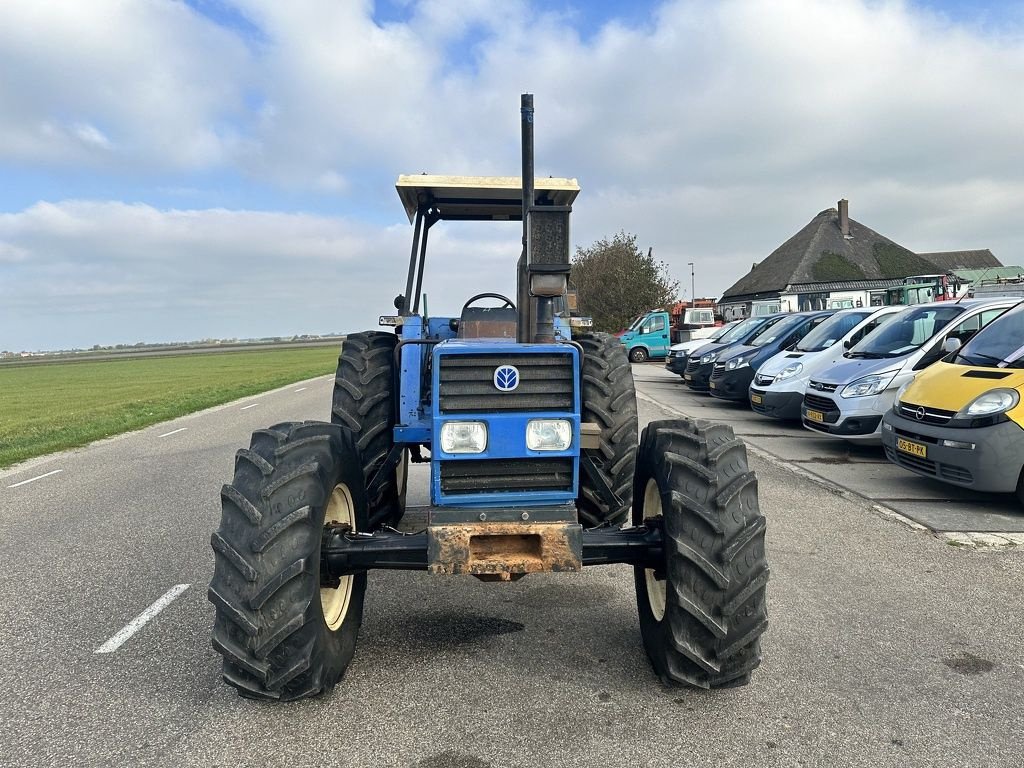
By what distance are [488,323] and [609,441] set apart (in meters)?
1.44

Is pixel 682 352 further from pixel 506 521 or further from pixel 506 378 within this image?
pixel 506 521

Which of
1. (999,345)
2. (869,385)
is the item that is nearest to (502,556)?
(999,345)

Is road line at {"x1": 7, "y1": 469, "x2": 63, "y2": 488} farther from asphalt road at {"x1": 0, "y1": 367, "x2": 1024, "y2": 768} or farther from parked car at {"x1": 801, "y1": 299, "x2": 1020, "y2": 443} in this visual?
parked car at {"x1": 801, "y1": 299, "x2": 1020, "y2": 443}

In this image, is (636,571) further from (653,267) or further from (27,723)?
(653,267)

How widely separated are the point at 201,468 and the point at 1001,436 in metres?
8.49

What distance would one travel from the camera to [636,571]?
3.73m

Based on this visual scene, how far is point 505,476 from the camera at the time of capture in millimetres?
3508

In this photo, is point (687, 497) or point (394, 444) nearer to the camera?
point (687, 497)

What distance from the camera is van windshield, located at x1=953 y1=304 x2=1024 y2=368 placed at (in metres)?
6.71

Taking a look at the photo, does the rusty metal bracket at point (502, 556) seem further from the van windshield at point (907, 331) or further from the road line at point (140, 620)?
the van windshield at point (907, 331)

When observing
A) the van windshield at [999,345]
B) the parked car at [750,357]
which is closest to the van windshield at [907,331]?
the van windshield at [999,345]

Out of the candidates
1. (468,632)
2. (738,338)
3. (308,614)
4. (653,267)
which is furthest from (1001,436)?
(653,267)

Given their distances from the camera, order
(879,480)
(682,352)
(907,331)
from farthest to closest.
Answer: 1. (682,352)
2. (907,331)
3. (879,480)

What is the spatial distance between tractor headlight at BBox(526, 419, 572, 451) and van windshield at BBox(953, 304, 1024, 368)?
5.05 metres
